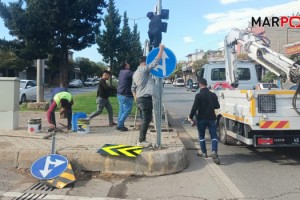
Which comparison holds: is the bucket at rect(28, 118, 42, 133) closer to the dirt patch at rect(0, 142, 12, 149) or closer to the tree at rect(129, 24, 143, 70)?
the dirt patch at rect(0, 142, 12, 149)

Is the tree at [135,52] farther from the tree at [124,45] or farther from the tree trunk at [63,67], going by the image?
the tree trunk at [63,67]

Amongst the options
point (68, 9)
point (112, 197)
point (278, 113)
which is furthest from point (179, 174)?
point (68, 9)

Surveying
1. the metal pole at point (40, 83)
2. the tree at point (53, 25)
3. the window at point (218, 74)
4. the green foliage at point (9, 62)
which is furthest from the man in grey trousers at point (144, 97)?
the green foliage at point (9, 62)

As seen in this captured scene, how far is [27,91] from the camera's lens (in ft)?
82.9

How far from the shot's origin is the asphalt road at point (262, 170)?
6.32m

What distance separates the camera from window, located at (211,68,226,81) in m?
14.4

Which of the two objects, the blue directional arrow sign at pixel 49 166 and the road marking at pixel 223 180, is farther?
the blue directional arrow sign at pixel 49 166

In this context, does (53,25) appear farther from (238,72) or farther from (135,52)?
(135,52)

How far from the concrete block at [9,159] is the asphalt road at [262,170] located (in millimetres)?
3868

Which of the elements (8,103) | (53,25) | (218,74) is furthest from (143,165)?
(53,25)

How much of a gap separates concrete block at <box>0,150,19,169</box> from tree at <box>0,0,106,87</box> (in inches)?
322

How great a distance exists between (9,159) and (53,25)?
851 centimetres

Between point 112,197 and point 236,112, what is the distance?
3962mm

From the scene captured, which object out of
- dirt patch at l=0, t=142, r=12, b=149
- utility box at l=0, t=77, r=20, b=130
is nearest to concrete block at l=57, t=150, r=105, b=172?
dirt patch at l=0, t=142, r=12, b=149
